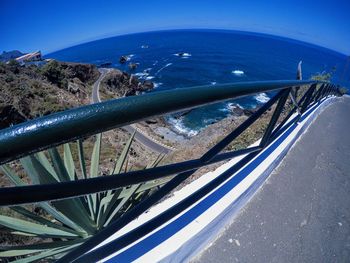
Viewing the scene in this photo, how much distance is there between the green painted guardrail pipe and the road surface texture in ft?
4.20

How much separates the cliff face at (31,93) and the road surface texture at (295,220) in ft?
88.8

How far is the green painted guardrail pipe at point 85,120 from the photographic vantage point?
1.84 ft

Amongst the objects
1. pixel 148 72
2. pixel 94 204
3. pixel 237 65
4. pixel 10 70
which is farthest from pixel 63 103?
pixel 237 65

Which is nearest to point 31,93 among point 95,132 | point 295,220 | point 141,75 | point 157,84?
point 157,84

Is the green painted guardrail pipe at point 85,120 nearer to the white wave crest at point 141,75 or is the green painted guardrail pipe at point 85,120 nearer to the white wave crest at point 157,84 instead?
the white wave crest at point 157,84

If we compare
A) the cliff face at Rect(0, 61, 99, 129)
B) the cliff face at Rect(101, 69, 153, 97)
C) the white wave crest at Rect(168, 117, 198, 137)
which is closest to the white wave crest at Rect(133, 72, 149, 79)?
the cliff face at Rect(101, 69, 153, 97)

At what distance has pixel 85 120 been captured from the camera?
2.10 ft

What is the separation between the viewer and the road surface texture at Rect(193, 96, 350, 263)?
1834mm

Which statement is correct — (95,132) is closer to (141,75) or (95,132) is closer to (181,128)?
(181,128)

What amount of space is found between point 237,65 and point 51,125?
9637 centimetres

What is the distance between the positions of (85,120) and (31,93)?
42832 millimetres

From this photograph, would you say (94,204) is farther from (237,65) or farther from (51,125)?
(237,65)

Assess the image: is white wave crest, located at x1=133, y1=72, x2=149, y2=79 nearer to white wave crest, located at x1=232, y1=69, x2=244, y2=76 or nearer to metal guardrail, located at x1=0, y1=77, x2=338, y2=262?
white wave crest, located at x1=232, y1=69, x2=244, y2=76

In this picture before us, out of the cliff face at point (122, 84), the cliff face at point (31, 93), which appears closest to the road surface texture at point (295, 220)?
the cliff face at point (31, 93)
